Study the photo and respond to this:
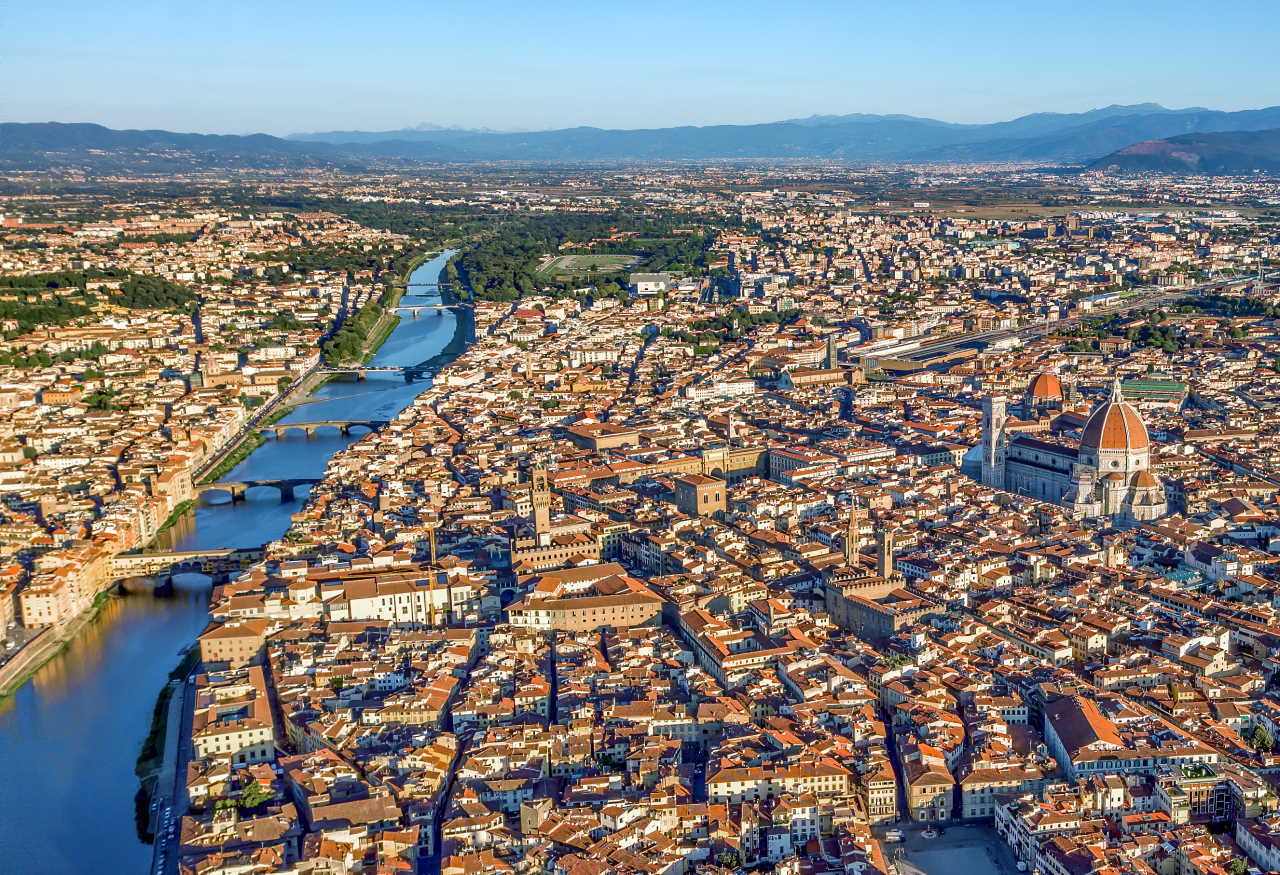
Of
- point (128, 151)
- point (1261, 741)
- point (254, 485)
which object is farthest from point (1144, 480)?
point (128, 151)

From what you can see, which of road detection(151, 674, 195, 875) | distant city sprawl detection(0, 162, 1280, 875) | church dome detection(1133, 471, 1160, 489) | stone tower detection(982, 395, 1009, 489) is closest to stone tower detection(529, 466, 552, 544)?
distant city sprawl detection(0, 162, 1280, 875)

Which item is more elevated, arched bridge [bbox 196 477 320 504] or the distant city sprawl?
the distant city sprawl

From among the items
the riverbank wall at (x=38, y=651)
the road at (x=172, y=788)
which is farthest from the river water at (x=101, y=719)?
the road at (x=172, y=788)

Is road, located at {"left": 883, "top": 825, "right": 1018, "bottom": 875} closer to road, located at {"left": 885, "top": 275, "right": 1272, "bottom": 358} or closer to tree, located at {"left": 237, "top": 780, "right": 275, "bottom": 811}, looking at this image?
tree, located at {"left": 237, "top": 780, "right": 275, "bottom": 811}

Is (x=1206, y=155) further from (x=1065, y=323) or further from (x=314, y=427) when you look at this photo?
(x=314, y=427)

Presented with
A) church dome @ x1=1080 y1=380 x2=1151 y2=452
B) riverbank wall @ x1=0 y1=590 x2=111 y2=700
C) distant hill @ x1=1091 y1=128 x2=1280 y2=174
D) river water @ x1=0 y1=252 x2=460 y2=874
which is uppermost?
distant hill @ x1=1091 y1=128 x2=1280 y2=174

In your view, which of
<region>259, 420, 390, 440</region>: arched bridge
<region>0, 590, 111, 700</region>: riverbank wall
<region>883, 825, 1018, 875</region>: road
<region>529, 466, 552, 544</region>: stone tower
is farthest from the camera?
<region>259, 420, 390, 440</region>: arched bridge

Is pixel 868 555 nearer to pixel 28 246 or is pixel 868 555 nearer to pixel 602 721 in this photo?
pixel 602 721

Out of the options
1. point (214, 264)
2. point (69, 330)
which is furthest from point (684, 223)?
point (69, 330)

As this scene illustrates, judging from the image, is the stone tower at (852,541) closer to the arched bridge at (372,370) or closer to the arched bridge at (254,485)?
the arched bridge at (254,485)
